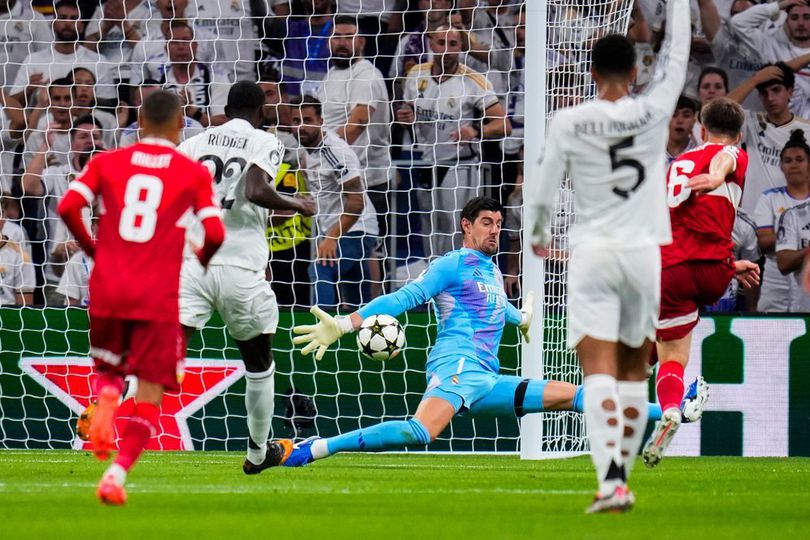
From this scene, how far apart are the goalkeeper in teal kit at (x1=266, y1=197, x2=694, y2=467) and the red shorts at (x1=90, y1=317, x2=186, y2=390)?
245cm

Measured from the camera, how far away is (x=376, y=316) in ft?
27.6

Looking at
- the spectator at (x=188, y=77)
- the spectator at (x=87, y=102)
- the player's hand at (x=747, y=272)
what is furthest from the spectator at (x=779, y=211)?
the spectator at (x=87, y=102)

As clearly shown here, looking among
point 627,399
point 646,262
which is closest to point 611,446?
point 627,399

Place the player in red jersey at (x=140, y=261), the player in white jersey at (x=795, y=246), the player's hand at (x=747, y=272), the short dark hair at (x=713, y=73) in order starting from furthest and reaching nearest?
the short dark hair at (x=713, y=73)
the player in white jersey at (x=795, y=246)
the player's hand at (x=747, y=272)
the player in red jersey at (x=140, y=261)

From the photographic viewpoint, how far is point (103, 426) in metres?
5.53

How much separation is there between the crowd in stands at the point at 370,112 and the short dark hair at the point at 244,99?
12.8 ft

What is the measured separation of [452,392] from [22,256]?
5289mm

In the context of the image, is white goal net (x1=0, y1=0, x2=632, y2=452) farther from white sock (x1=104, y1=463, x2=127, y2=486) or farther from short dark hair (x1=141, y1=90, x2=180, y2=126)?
white sock (x1=104, y1=463, x2=127, y2=486)

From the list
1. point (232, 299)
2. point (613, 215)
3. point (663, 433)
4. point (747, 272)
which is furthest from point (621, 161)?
point (747, 272)

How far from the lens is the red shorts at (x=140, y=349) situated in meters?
5.73

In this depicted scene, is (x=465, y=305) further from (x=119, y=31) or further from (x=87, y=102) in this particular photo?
(x=119, y=31)

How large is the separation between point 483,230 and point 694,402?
68.9 inches

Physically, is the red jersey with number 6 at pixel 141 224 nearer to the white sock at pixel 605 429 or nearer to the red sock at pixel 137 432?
the red sock at pixel 137 432

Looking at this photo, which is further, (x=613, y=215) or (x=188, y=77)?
(x=188, y=77)
